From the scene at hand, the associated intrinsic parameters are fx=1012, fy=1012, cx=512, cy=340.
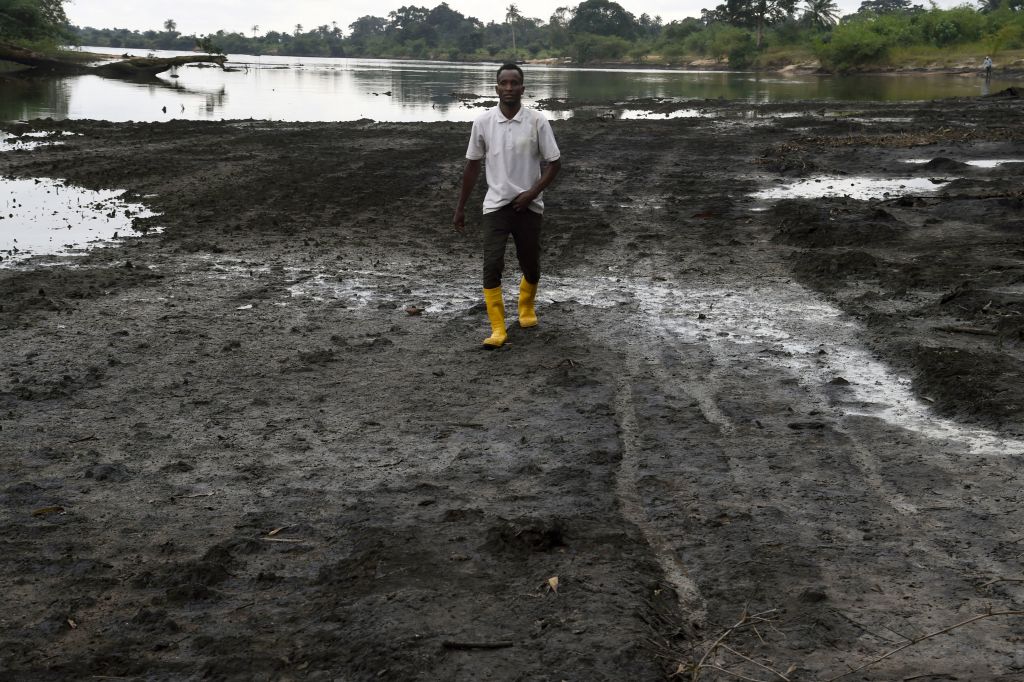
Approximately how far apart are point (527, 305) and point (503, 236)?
566 mm

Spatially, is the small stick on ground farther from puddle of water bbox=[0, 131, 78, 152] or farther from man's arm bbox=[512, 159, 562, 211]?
puddle of water bbox=[0, 131, 78, 152]

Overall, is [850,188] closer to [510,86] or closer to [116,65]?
[510,86]

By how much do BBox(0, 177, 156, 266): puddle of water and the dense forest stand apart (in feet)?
145

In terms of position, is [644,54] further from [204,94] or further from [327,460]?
[327,460]

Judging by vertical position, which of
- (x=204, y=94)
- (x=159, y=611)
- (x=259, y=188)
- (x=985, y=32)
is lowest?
(x=159, y=611)

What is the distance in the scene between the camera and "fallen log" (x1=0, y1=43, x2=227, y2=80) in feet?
157

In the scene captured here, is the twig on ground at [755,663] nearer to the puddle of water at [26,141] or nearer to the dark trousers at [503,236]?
the dark trousers at [503,236]

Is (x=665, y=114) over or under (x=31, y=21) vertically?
under

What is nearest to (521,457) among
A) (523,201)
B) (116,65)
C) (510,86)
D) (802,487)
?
(802,487)

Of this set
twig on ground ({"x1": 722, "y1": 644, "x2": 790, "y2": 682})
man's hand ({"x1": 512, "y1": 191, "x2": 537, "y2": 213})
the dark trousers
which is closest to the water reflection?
the dark trousers

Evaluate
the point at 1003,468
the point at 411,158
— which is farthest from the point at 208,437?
the point at 411,158

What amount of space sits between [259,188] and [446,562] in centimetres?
1106

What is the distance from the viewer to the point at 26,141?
1988 cm

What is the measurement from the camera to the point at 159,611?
11.7ft
